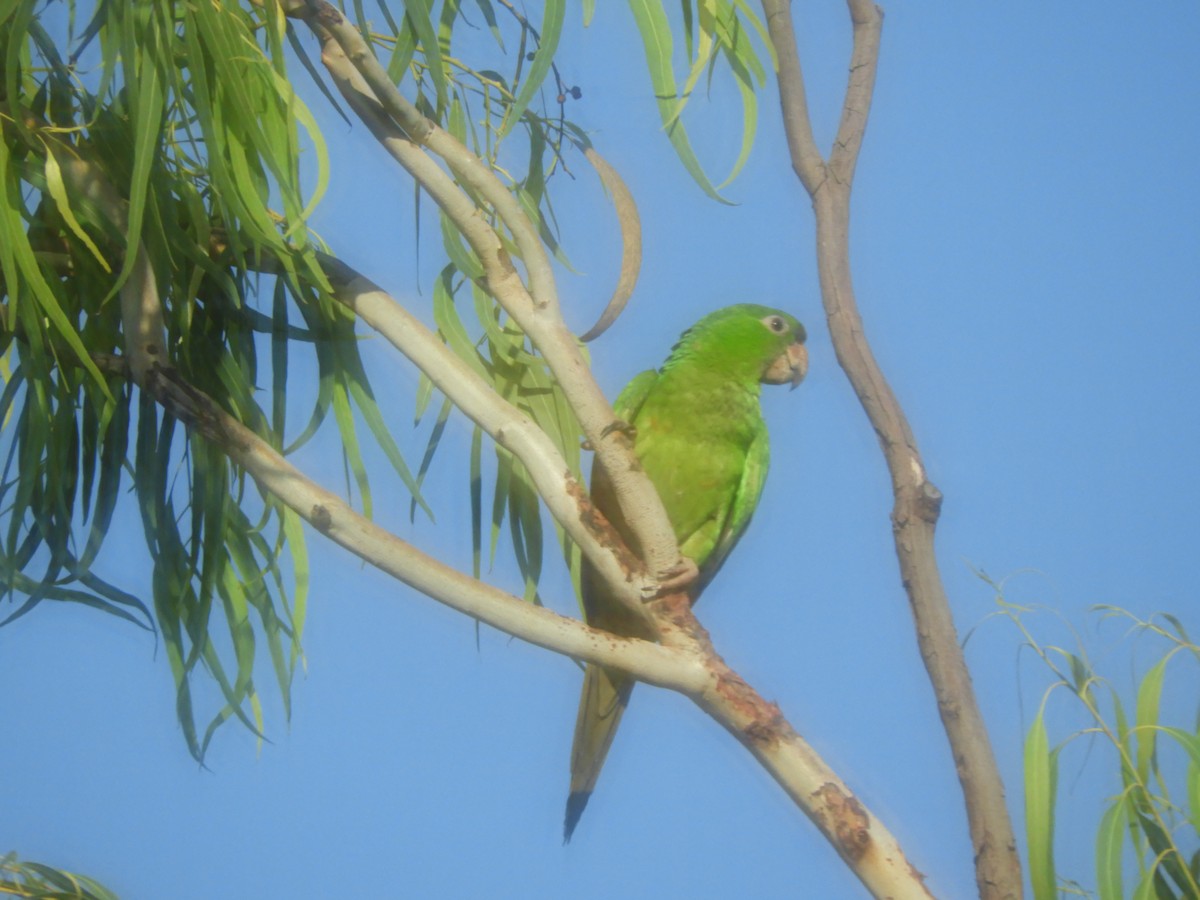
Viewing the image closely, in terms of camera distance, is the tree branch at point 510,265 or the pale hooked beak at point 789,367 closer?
the tree branch at point 510,265

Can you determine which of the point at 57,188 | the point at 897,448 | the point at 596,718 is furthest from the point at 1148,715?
the point at 57,188

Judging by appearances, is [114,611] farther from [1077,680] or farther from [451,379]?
[1077,680]

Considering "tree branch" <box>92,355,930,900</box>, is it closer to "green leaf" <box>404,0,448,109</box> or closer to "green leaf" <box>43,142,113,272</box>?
"green leaf" <box>43,142,113,272</box>

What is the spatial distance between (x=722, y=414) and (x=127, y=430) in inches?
31.4

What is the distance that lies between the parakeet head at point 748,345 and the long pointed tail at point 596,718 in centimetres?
49

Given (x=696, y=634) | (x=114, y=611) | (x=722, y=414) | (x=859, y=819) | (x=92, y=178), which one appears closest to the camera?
(x=859, y=819)

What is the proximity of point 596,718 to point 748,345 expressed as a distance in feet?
2.00

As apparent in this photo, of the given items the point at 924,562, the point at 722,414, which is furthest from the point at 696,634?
the point at 722,414

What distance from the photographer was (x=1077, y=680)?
91 centimetres

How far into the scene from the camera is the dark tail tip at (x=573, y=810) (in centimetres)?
128

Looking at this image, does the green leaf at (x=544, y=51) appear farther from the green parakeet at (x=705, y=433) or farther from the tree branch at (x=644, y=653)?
the green parakeet at (x=705, y=433)

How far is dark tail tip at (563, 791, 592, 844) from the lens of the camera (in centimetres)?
128

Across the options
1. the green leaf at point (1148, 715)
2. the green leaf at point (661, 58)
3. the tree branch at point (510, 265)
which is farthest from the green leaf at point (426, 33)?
the green leaf at point (1148, 715)

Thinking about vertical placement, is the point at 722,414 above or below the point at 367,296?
above
